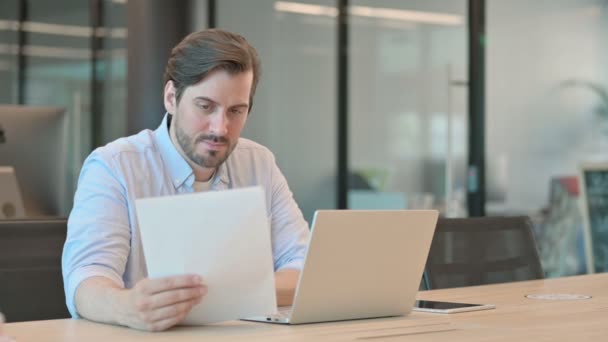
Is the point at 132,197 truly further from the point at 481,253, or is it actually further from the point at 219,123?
the point at 481,253

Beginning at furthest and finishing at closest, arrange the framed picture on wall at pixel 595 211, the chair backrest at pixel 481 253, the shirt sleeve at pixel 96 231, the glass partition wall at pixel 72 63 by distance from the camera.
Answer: the glass partition wall at pixel 72 63 < the framed picture on wall at pixel 595 211 < the chair backrest at pixel 481 253 < the shirt sleeve at pixel 96 231

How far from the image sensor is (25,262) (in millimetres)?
2162

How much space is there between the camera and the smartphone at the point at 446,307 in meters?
2.08

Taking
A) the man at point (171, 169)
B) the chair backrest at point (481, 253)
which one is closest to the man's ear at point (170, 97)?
the man at point (171, 169)

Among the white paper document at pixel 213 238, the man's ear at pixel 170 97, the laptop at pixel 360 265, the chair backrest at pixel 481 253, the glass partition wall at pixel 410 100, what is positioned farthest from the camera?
the glass partition wall at pixel 410 100

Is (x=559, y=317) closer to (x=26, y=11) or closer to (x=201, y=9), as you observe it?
(x=201, y=9)

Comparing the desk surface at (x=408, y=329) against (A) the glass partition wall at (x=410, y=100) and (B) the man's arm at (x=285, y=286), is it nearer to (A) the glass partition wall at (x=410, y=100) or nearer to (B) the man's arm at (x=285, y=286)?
(B) the man's arm at (x=285, y=286)

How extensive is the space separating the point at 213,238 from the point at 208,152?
0.61 m

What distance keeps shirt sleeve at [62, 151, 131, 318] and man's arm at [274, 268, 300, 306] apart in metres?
0.33

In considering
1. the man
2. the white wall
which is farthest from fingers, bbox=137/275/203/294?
the white wall

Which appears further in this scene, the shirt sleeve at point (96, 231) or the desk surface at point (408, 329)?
the shirt sleeve at point (96, 231)

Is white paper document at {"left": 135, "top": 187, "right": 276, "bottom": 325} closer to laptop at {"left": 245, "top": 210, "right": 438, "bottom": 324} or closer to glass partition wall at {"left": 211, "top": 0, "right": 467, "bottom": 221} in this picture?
laptop at {"left": 245, "top": 210, "right": 438, "bottom": 324}

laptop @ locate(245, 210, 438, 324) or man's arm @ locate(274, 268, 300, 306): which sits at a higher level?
laptop @ locate(245, 210, 438, 324)

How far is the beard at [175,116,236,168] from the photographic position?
2209 mm
